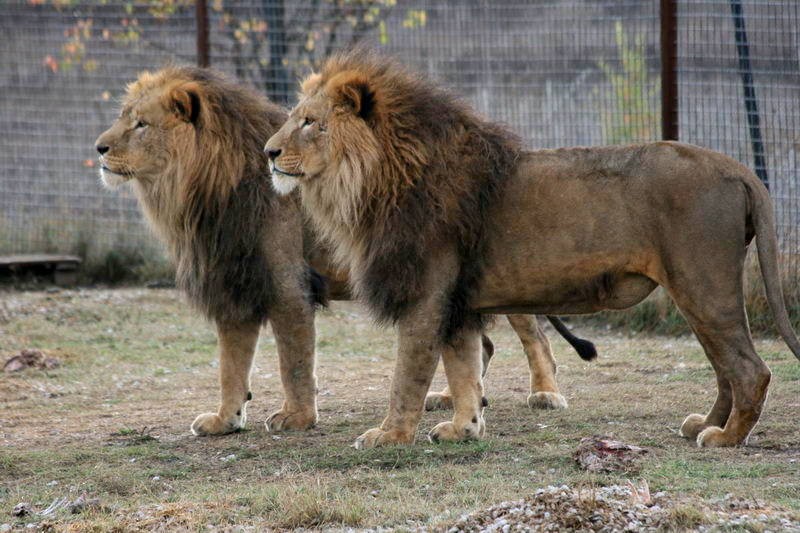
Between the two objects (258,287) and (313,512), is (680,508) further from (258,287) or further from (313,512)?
(258,287)

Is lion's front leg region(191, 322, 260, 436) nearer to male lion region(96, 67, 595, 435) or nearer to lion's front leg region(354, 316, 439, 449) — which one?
male lion region(96, 67, 595, 435)

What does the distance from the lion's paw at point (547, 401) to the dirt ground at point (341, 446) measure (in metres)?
0.10

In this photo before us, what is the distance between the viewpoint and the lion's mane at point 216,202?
508cm

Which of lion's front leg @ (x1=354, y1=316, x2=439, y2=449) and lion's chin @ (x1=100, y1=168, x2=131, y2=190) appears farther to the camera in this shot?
lion's chin @ (x1=100, y1=168, x2=131, y2=190)

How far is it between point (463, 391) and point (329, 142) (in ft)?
3.67

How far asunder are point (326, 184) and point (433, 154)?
0.43m

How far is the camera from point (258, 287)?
5.05 metres

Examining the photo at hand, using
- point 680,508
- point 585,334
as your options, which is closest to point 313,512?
point 680,508

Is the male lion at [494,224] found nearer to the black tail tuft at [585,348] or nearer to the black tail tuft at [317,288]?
the black tail tuft at [317,288]

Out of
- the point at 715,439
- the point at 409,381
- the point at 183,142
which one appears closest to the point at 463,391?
the point at 409,381

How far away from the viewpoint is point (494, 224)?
4.59 metres

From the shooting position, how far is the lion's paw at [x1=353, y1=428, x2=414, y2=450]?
4609 mm

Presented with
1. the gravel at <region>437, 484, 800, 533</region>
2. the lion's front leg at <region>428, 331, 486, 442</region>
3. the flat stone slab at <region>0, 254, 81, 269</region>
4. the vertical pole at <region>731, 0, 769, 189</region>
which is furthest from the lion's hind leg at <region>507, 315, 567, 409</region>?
the flat stone slab at <region>0, 254, 81, 269</region>

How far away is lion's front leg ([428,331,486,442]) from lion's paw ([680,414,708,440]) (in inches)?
31.4
